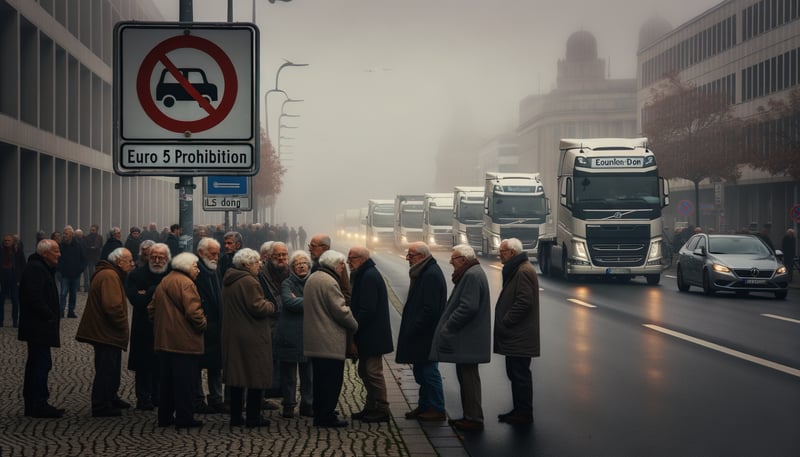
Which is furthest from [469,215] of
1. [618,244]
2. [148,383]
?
[148,383]

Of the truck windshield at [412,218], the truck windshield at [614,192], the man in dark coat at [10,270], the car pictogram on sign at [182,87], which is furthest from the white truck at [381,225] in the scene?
the car pictogram on sign at [182,87]

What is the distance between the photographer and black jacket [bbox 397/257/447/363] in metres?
9.58

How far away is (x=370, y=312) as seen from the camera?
30.9 ft

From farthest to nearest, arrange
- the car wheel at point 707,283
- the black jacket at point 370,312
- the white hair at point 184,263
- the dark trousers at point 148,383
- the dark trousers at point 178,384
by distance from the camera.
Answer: the car wheel at point 707,283, the dark trousers at point 148,383, the black jacket at point 370,312, the dark trousers at point 178,384, the white hair at point 184,263

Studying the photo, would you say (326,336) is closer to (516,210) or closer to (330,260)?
(330,260)

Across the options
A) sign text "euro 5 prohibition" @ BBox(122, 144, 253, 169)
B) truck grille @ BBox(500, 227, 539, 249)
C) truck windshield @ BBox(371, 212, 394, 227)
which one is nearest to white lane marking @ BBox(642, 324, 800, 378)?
sign text "euro 5 prohibition" @ BBox(122, 144, 253, 169)

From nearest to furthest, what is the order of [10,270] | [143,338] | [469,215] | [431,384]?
[431,384] → [143,338] → [10,270] → [469,215]

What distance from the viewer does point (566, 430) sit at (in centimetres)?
937

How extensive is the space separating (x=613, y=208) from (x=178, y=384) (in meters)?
21.3

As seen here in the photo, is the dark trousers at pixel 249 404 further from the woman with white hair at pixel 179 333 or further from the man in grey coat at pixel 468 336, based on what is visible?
the man in grey coat at pixel 468 336

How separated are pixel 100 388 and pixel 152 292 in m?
0.91

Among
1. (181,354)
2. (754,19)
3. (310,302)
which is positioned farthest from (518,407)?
(754,19)

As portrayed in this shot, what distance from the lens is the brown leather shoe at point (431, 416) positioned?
31.9ft

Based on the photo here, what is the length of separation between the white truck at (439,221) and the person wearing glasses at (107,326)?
143 feet
